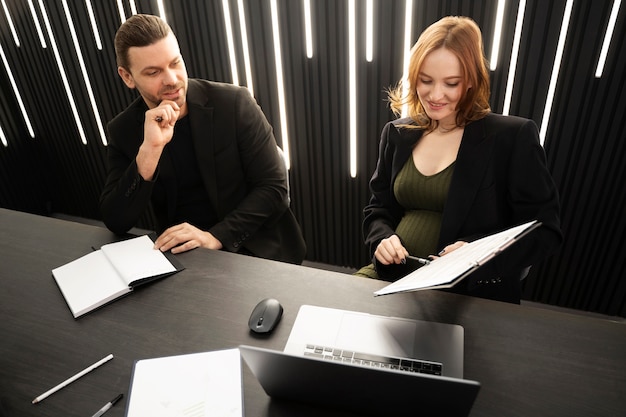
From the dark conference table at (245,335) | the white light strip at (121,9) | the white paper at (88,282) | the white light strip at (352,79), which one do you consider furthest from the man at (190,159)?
the white light strip at (121,9)

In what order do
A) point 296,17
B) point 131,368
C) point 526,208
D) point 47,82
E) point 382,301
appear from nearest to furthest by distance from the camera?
point 131,368, point 382,301, point 526,208, point 296,17, point 47,82

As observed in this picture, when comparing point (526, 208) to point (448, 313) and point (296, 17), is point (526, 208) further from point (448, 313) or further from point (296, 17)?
point (296, 17)

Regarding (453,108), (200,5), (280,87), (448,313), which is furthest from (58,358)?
(200,5)

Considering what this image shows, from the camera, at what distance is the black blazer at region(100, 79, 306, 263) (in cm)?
180

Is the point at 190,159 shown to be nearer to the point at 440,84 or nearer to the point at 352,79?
the point at 352,79

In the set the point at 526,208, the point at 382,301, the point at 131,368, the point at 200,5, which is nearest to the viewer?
the point at 131,368

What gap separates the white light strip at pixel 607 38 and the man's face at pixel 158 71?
168 cm

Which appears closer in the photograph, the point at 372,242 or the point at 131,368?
the point at 131,368

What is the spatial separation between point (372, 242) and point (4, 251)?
133cm

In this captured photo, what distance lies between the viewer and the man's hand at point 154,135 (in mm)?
1625

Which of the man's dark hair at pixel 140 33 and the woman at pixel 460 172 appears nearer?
the woman at pixel 460 172

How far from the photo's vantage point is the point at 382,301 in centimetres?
122

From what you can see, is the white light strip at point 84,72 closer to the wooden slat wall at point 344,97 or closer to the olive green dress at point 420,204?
the wooden slat wall at point 344,97

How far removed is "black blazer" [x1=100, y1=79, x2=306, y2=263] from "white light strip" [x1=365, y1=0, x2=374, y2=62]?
0.63 m
